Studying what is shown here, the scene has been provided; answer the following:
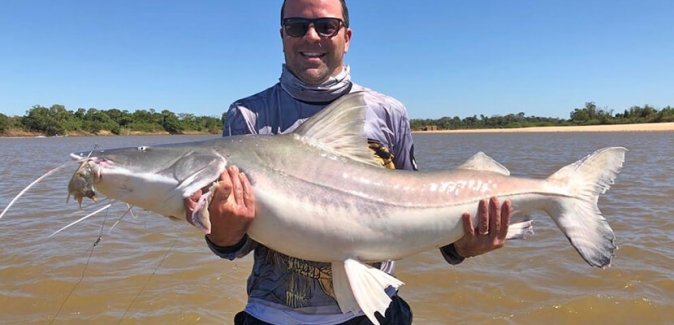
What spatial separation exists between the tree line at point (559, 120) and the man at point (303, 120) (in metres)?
72.4

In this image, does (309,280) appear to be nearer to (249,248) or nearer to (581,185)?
(249,248)

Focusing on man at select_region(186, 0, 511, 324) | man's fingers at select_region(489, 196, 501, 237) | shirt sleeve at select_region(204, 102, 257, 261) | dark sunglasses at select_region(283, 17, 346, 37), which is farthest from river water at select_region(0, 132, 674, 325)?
man's fingers at select_region(489, 196, 501, 237)

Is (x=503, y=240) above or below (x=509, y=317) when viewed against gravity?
above

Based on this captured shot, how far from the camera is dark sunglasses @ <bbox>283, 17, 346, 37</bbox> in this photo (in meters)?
2.60

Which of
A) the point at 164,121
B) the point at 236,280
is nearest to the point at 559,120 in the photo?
the point at 164,121

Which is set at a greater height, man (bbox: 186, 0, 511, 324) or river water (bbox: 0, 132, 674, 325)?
man (bbox: 186, 0, 511, 324)

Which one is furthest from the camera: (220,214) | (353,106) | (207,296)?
(207,296)

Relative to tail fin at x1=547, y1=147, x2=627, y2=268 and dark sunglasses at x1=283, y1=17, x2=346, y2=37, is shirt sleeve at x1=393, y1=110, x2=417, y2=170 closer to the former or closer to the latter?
dark sunglasses at x1=283, y1=17, x2=346, y2=37

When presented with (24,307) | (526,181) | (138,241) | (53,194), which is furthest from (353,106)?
(53,194)

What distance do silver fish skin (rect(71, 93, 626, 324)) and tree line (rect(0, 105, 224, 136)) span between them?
307ft

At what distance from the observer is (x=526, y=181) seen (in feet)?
8.32

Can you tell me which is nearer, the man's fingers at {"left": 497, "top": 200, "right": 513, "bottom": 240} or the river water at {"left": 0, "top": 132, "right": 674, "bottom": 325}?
the man's fingers at {"left": 497, "top": 200, "right": 513, "bottom": 240}

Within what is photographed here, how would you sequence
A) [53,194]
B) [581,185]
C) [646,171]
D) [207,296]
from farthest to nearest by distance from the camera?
[646,171]
[53,194]
[207,296]
[581,185]

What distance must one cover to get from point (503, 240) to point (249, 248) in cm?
131
